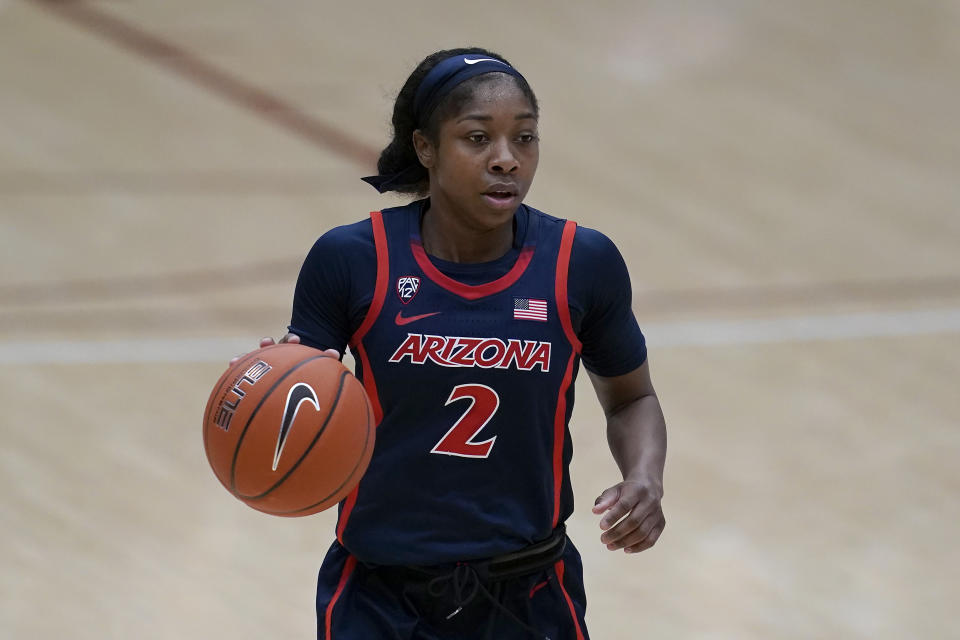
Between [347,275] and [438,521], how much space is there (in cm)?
50

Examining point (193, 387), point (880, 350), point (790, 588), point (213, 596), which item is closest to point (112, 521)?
point (213, 596)

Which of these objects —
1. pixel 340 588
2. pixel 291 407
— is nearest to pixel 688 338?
pixel 340 588

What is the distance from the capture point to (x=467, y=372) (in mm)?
2648

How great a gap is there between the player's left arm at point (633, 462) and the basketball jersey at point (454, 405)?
157 mm

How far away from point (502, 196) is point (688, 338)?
3.79m

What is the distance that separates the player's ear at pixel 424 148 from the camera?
9.27 feet

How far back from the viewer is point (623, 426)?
115 inches

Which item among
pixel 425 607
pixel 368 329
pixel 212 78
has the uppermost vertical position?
pixel 212 78

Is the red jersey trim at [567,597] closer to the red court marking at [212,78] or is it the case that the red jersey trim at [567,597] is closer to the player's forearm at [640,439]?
the player's forearm at [640,439]

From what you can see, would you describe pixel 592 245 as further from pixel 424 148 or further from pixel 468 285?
pixel 424 148

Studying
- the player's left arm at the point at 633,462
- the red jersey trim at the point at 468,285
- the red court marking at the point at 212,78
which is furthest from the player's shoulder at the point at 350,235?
the red court marking at the point at 212,78

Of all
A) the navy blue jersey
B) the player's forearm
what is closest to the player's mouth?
the navy blue jersey

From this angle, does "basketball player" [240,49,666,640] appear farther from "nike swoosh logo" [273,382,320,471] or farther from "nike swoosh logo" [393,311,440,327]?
"nike swoosh logo" [273,382,320,471]

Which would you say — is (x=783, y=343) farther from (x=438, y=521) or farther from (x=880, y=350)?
(x=438, y=521)
